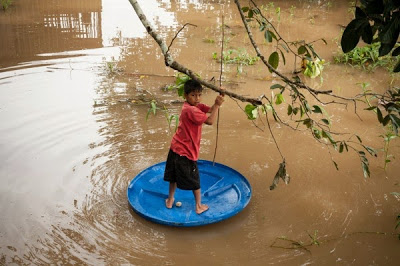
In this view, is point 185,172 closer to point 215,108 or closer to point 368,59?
point 215,108

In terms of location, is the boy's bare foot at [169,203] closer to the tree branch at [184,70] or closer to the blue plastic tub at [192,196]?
the blue plastic tub at [192,196]

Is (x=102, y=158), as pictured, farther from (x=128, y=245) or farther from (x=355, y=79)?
(x=355, y=79)

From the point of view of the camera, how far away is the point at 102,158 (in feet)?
13.3

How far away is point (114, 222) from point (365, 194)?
2.11m

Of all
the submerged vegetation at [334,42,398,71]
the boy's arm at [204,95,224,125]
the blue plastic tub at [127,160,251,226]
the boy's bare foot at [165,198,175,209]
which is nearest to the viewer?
the boy's arm at [204,95,224,125]

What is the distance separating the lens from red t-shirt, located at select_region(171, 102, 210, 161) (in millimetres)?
3072

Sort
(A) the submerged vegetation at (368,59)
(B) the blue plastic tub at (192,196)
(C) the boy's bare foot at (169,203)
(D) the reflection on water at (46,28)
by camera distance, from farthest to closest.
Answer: (D) the reflection on water at (46,28) < (A) the submerged vegetation at (368,59) < (C) the boy's bare foot at (169,203) < (B) the blue plastic tub at (192,196)

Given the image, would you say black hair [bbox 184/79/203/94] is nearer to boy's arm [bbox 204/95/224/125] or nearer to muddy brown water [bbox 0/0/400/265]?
boy's arm [bbox 204/95/224/125]

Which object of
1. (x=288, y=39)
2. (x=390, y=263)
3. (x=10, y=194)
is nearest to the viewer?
(x=390, y=263)

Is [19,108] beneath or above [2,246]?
above

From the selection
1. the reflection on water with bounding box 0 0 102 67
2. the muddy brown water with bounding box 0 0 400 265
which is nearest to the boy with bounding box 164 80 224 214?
the muddy brown water with bounding box 0 0 400 265

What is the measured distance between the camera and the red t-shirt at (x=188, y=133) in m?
3.07

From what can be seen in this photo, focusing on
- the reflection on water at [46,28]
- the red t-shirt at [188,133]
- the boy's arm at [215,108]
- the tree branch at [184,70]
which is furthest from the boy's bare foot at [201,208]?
the reflection on water at [46,28]

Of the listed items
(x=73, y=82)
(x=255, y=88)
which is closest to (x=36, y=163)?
(x=73, y=82)
